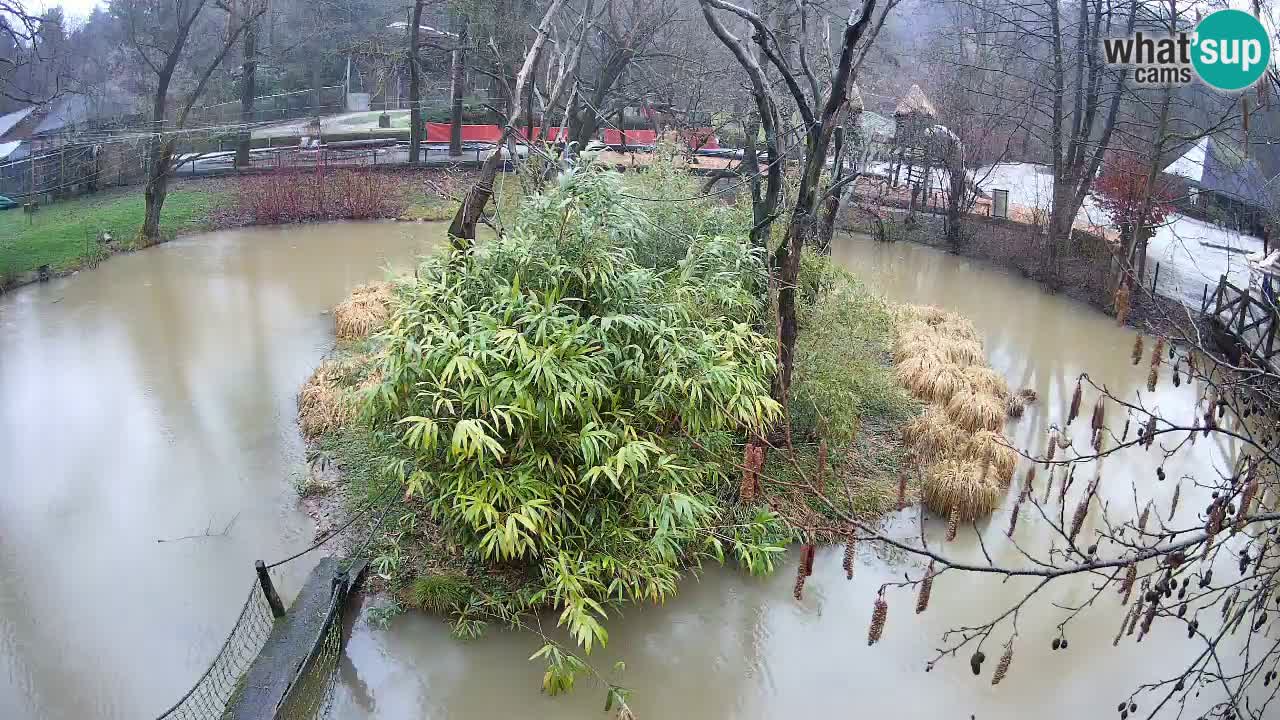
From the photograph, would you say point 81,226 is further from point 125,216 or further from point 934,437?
point 934,437

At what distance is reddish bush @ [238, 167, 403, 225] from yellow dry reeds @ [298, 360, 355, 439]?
8.37 m

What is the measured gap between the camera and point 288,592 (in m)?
5.83

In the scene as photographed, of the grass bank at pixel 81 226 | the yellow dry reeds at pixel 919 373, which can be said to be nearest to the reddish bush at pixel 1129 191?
the yellow dry reeds at pixel 919 373

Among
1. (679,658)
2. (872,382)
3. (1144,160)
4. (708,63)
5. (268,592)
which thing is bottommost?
(679,658)

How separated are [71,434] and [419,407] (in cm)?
452

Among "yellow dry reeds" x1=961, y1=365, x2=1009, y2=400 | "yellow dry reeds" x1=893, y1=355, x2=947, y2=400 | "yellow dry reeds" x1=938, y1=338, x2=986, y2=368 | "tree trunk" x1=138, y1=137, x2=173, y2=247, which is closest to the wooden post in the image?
"yellow dry reeds" x1=893, y1=355, x2=947, y2=400

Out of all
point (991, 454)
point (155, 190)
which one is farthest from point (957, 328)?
point (155, 190)

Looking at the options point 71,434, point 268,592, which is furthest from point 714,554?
point 71,434

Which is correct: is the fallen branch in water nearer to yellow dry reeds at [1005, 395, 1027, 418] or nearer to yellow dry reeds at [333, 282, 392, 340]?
yellow dry reeds at [333, 282, 392, 340]

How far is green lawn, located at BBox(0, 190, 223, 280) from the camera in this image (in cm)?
1282

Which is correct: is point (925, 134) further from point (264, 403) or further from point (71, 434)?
point (71, 434)

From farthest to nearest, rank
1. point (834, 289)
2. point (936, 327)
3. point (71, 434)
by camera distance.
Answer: point (936, 327) → point (834, 289) → point (71, 434)

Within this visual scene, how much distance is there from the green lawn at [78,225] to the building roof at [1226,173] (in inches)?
581

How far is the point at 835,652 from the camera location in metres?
5.43
